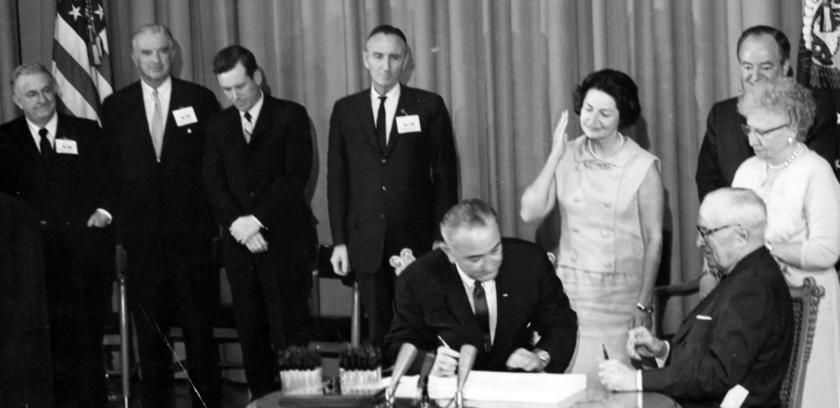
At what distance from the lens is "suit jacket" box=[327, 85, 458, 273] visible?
6270 mm

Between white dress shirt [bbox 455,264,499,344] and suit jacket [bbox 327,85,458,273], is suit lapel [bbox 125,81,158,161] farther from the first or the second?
white dress shirt [bbox 455,264,499,344]

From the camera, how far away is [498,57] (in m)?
6.99

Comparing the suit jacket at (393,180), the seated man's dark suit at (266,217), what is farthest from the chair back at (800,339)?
the seated man's dark suit at (266,217)

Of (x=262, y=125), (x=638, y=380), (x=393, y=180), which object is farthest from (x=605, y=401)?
(x=262, y=125)

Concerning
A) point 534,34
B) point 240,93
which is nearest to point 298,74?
point 240,93

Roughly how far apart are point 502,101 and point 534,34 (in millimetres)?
414

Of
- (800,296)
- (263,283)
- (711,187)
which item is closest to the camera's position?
(800,296)

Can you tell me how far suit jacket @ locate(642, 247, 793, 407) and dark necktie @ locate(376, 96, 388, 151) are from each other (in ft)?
9.12

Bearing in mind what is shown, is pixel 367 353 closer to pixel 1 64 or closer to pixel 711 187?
pixel 711 187

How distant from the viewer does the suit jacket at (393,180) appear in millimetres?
6270

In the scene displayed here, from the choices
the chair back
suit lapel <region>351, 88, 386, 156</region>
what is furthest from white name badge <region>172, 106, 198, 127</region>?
the chair back

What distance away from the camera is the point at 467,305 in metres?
4.30

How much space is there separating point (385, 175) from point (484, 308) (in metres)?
2.09

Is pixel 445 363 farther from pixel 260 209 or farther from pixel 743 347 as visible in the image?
pixel 260 209
